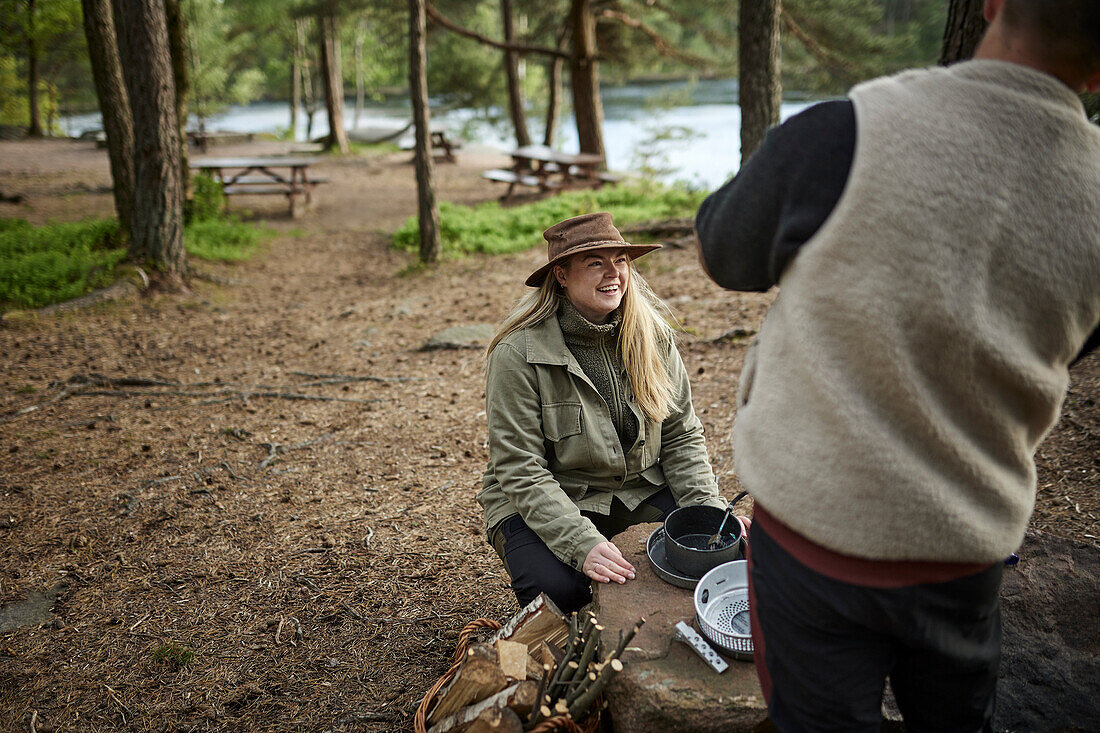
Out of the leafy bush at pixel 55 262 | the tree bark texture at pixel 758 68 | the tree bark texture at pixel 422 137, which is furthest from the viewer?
the tree bark texture at pixel 422 137

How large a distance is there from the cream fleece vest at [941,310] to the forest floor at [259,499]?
1953 mm

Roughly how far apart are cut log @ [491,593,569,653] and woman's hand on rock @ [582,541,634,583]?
0.16 meters

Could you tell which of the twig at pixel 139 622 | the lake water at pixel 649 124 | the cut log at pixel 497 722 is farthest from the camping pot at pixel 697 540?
the lake water at pixel 649 124

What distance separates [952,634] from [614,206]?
9725 millimetres

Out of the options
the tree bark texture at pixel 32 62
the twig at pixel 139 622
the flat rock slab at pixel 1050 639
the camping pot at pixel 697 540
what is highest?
the tree bark texture at pixel 32 62

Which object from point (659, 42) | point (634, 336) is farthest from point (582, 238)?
point (659, 42)

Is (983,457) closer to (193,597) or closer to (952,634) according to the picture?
(952,634)

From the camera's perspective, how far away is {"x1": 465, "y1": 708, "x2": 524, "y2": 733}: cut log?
1912 mm

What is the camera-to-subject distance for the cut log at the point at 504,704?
197 centimetres

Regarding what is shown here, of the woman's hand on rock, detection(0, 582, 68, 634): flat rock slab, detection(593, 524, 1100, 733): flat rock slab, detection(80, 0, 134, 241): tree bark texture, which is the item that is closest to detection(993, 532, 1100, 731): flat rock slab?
detection(593, 524, 1100, 733): flat rock slab

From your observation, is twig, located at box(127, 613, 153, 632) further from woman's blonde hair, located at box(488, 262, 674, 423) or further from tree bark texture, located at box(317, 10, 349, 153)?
tree bark texture, located at box(317, 10, 349, 153)

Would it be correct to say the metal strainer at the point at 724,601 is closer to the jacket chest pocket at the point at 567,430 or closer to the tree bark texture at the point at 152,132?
the jacket chest pocket at the point at 567,430

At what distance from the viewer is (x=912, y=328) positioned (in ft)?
3.52

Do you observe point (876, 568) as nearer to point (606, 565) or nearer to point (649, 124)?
point (606, 565)
